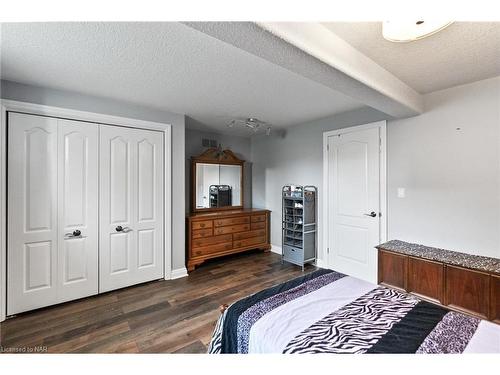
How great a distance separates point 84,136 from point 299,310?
9.28 ft

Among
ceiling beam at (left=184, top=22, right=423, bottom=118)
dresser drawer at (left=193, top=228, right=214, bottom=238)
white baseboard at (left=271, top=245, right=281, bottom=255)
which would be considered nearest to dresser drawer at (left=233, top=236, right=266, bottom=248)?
white baseboard at (left=271, top=245, right=281, bottom=255)

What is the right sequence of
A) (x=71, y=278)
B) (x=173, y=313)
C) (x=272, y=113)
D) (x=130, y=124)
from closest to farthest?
(x=173, y=313), (x=71, y=278), (x=130, y=124), (x=272, y=113)

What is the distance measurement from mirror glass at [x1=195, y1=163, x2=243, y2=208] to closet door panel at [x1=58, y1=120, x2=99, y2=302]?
1.76m

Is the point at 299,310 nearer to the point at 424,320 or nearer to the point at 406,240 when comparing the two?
the point at 424,320

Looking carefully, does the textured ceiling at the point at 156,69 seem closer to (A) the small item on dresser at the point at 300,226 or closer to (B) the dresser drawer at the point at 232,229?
(A) the small item on dresser at the point at 300,226

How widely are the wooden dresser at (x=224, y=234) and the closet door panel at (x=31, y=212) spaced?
1635 mm

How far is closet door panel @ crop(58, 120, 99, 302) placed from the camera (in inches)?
100

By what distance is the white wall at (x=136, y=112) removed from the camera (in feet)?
7.67

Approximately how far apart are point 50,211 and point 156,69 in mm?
1875

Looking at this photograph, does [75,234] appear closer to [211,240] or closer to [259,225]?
[211,240]

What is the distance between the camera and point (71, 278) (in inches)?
103

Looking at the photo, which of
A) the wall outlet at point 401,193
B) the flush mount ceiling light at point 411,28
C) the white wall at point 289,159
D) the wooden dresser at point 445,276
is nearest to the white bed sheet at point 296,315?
the wooden dresser at point 445,276
